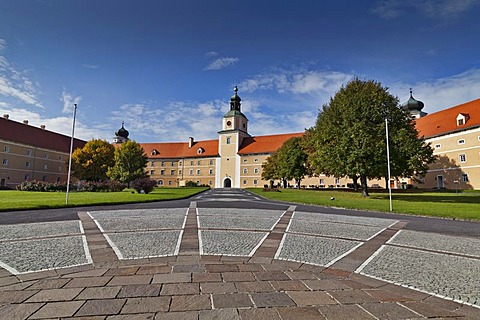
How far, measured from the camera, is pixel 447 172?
48.3 m

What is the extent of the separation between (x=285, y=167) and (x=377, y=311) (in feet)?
155

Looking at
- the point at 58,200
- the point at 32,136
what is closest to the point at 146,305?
the point at 58,200

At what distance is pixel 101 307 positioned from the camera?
10.4ft

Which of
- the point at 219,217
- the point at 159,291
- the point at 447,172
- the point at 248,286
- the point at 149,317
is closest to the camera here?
the point at 149,317

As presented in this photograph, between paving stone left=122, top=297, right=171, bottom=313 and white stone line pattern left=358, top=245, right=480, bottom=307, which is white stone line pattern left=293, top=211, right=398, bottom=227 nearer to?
white stone line pattern left=358, top=245, right=480, bottom=307

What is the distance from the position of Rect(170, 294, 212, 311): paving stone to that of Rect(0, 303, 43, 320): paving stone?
153 cm

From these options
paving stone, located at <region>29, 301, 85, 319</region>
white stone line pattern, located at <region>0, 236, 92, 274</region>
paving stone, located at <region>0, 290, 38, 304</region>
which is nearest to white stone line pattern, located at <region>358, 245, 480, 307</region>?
paving stone, located at <region>29, 301, 85, 319</region>

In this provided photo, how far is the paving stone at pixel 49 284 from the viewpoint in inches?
150

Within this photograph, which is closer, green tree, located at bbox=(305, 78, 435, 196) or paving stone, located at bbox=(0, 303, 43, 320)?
paving stone, located at bbox=(0, 303, 43, 320)

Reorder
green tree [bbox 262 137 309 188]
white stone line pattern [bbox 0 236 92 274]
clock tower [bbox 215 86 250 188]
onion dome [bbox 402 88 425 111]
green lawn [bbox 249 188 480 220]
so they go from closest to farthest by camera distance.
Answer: white stone line pattern [bbox 0 236 92 274]
green lawn [bbox 249 188 480 220]
green tree [bbox 262 137 309 188]
onion dome [bbox 402 88 425 111]
clock tower [bbox 215 86 250 188]

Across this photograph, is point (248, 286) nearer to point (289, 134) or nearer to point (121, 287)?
point (121, 287)

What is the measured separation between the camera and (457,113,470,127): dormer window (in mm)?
45875

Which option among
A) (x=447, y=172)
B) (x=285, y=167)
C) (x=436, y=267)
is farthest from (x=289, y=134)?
(x=436, y=267)

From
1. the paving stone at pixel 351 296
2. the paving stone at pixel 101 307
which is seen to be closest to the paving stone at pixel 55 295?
the paving stone at pixel 101 307
